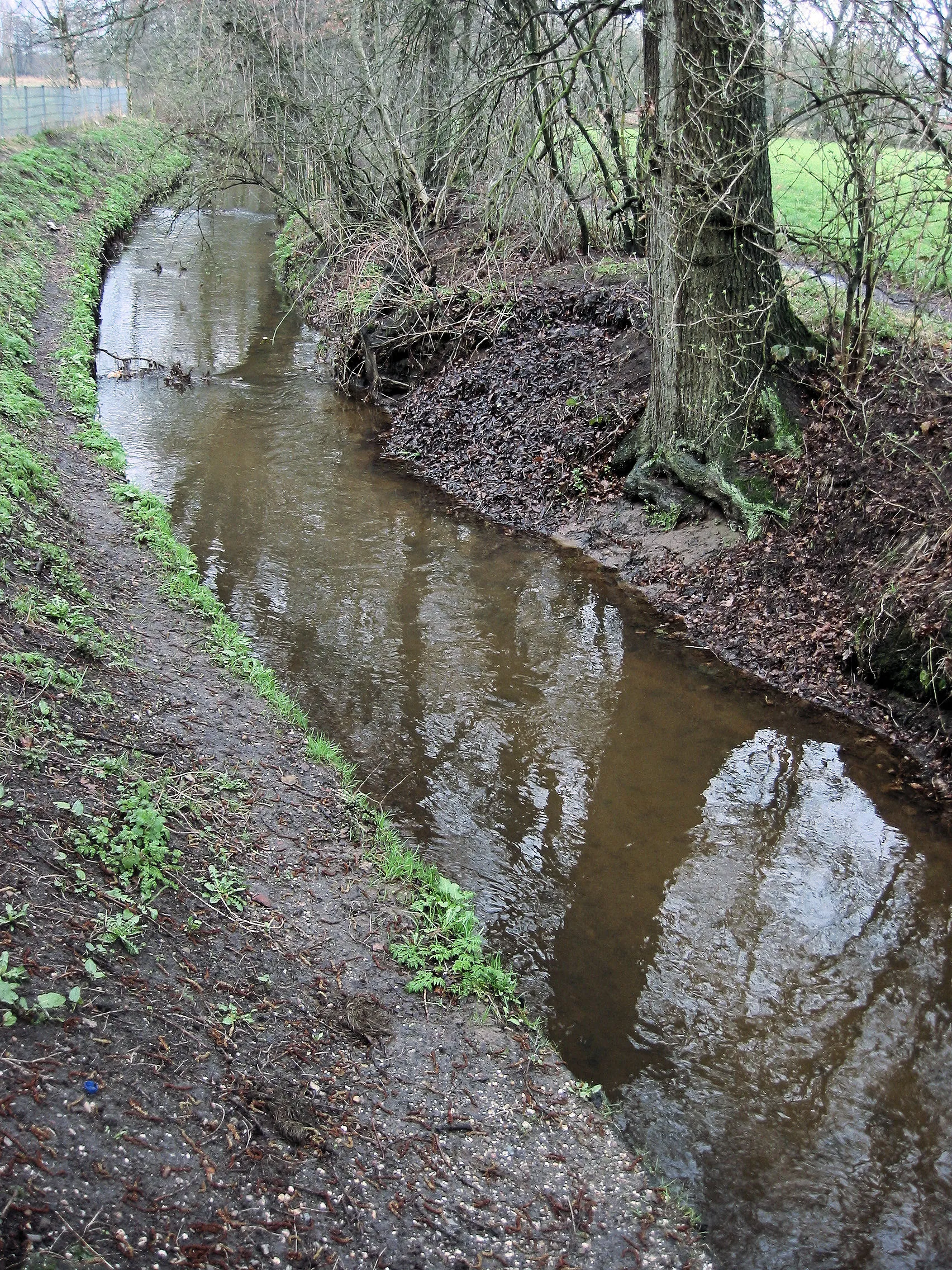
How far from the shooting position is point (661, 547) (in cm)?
1021

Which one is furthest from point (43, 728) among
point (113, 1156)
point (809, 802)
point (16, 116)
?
point (16, 116)

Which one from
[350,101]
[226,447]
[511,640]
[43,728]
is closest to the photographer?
[43,728]

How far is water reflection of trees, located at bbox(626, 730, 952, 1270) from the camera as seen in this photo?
4.12m

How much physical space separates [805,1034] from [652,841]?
1675 mm

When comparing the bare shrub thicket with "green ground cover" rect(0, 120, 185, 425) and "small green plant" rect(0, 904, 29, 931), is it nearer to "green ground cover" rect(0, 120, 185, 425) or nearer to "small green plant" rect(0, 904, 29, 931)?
"green ground cover" rect(0, 120, 185, 425)

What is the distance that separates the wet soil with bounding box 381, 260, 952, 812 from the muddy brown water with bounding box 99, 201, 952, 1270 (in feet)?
1.35

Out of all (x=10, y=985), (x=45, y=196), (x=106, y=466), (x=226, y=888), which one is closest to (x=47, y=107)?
(x=45, y=196)

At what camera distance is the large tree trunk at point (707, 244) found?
852cm

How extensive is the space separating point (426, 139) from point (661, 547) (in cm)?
779

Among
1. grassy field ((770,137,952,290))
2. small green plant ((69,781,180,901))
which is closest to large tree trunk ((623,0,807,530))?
grassy field ((770,137,952,290))

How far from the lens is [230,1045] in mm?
4016

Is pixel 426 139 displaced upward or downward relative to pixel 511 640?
upward

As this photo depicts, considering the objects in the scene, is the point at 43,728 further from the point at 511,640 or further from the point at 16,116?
the point at 16,116

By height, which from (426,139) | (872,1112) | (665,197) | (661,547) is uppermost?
(426,139)
